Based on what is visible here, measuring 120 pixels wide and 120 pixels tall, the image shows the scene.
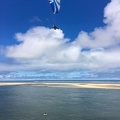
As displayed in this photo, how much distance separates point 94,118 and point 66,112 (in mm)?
7513

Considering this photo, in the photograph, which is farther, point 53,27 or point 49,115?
point 49,115

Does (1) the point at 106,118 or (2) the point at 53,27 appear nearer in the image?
(2) the point at 53,27

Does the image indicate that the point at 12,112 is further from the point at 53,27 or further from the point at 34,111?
the point at 53,27

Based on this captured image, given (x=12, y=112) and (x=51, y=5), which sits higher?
(x=51, y=5)

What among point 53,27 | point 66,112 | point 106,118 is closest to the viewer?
point 53,27

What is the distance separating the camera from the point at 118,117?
45.5 meters

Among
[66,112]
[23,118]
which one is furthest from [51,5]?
[66,112]

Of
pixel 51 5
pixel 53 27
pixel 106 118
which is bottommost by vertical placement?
pixel 106 118

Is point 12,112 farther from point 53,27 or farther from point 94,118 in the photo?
point 53,27

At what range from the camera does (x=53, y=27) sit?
23656mm

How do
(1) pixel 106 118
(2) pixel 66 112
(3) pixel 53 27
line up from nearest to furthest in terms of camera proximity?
(3) pixel 53 27 → (1) pixel 106 118 → (2) pixel 66 112

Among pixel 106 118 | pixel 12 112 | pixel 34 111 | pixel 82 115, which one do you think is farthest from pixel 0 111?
pixel 106 118

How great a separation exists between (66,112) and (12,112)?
10.3 meters

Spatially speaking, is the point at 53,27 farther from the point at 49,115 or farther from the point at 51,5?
the point at 49,115
